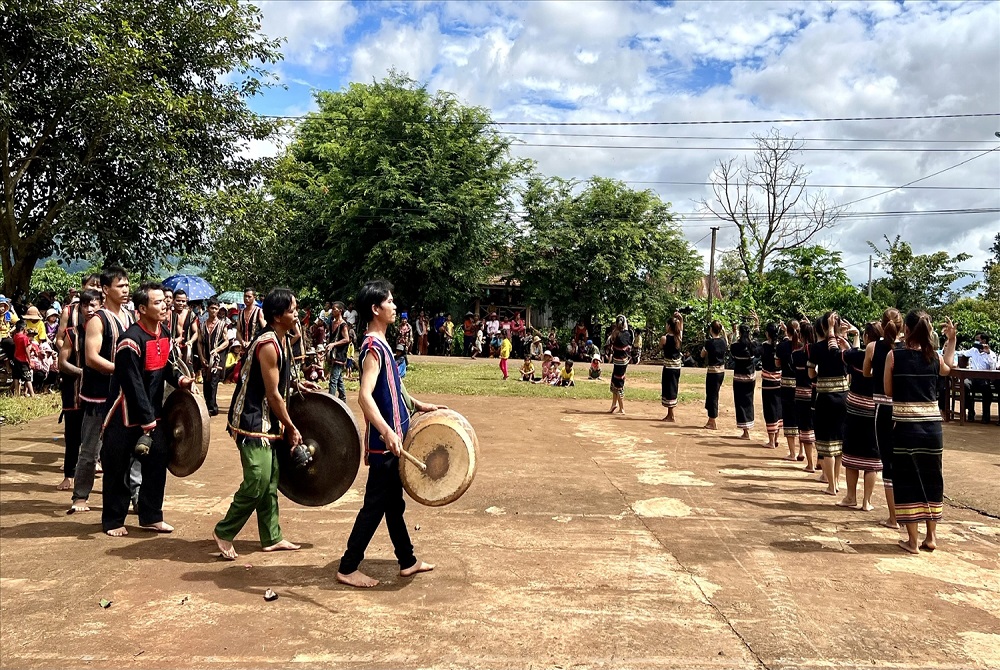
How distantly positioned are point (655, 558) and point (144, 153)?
41.9 ft

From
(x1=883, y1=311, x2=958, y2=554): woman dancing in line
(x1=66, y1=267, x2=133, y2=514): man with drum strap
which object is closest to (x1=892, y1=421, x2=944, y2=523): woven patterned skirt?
(x1=883, y1=311, x2=958, y2=554): woman dancing in line

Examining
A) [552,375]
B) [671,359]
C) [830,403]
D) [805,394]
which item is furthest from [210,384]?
[552,375]

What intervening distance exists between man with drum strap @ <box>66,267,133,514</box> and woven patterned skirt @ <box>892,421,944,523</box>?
6.51 meters

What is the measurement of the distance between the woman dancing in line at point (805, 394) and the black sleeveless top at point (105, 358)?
7.41 m

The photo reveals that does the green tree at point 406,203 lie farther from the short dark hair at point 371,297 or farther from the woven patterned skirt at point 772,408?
the short dark hair at point 371,297

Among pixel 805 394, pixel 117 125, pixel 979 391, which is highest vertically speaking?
pixel 117 125

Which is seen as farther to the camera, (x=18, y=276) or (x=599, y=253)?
(x=599, y=253)

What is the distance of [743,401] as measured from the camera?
11500 millimetres

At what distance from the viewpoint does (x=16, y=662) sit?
3670 mm

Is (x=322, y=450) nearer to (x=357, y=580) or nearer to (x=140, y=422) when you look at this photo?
(x=357, y=580)

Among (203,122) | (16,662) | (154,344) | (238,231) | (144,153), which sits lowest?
(16,662)

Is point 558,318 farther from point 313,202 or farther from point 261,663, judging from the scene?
point 261,663

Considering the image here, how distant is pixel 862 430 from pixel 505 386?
38.5 ft

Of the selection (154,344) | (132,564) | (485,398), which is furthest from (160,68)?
(132,564)
